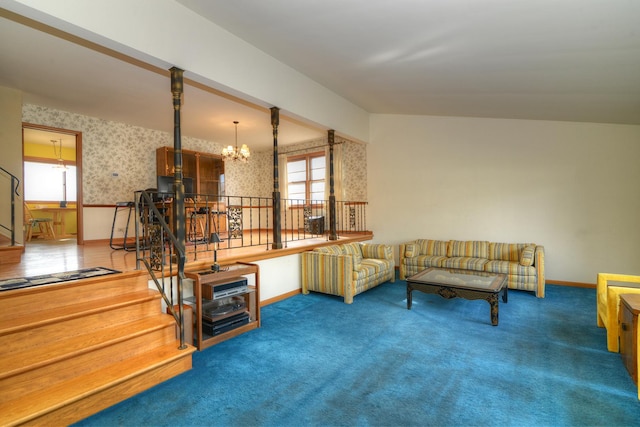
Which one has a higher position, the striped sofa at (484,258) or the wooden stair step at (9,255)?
the wooden stair step at (9,255)

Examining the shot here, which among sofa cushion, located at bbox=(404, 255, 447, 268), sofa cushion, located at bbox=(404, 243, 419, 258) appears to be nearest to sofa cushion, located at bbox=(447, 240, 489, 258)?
sofa cushion, located at bbox=(404, 255, 447, 268)

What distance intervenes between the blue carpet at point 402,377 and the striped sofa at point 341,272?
2.53ft

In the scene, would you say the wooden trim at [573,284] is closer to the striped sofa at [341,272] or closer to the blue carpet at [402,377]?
the blue carpet at [402,377]

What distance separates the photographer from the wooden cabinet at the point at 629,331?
7.45 feet

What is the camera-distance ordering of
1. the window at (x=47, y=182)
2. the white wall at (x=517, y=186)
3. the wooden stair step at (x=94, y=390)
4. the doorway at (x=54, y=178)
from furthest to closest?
the window at (x=47, y=182) < the doorway at (x=54, y=178) < the white wall at (x=517, y=186) < the wooden stair step at (x=94, y=390)

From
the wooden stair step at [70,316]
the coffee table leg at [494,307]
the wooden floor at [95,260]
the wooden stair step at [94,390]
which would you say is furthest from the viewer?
the coffee table leg at [494,307]

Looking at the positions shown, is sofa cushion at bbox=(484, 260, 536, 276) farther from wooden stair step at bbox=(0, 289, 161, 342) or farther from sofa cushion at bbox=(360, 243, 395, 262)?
wooden stair step at bbox=(0, 289, 161, 342)

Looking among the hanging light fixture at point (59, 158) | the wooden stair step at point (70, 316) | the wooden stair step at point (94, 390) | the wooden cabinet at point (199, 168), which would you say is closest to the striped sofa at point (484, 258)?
the wooden stair step at point (94, 390)

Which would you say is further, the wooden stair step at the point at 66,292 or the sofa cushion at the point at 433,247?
the sofa cushion at the point at 433,247

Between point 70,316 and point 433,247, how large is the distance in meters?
5.54

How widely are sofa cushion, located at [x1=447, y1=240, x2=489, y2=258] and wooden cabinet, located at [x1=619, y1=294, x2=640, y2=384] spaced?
2906 mm

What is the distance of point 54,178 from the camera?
950 cm

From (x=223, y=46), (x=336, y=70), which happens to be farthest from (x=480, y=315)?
(x=223, y=46)

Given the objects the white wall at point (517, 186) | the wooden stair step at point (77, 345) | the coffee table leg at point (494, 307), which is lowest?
the coffee table leg at point (494, 307)
